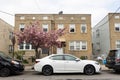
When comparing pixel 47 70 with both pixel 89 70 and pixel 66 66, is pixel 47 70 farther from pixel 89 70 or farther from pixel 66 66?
pixel 89 70

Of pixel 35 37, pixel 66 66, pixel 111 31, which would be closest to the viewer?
pixel 66 66

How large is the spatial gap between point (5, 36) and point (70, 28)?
1246 centimetres

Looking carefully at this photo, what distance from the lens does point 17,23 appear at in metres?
31.1

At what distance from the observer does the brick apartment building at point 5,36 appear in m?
34.9

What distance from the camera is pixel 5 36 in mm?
36875

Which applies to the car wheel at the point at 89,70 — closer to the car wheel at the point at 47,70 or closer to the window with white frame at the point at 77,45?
the car wheel at the point at 47,70

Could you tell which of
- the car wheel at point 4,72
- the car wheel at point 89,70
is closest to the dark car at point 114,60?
the car wheel at point 89,70

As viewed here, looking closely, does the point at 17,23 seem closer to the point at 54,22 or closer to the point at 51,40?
the point at 54,22

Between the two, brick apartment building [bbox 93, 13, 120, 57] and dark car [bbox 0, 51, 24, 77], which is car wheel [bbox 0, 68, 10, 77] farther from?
brick apartment building [bbox 93, 13, 120, 57]

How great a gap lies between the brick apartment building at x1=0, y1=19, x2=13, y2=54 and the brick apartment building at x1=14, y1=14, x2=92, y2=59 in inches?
200

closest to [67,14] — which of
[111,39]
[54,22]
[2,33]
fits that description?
[54,22]

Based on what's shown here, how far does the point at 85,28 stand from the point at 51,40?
12.9 meters

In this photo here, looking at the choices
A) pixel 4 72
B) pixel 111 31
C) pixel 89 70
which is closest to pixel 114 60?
pixel 89 70

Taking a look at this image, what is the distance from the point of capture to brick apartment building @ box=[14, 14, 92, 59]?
3105cm
